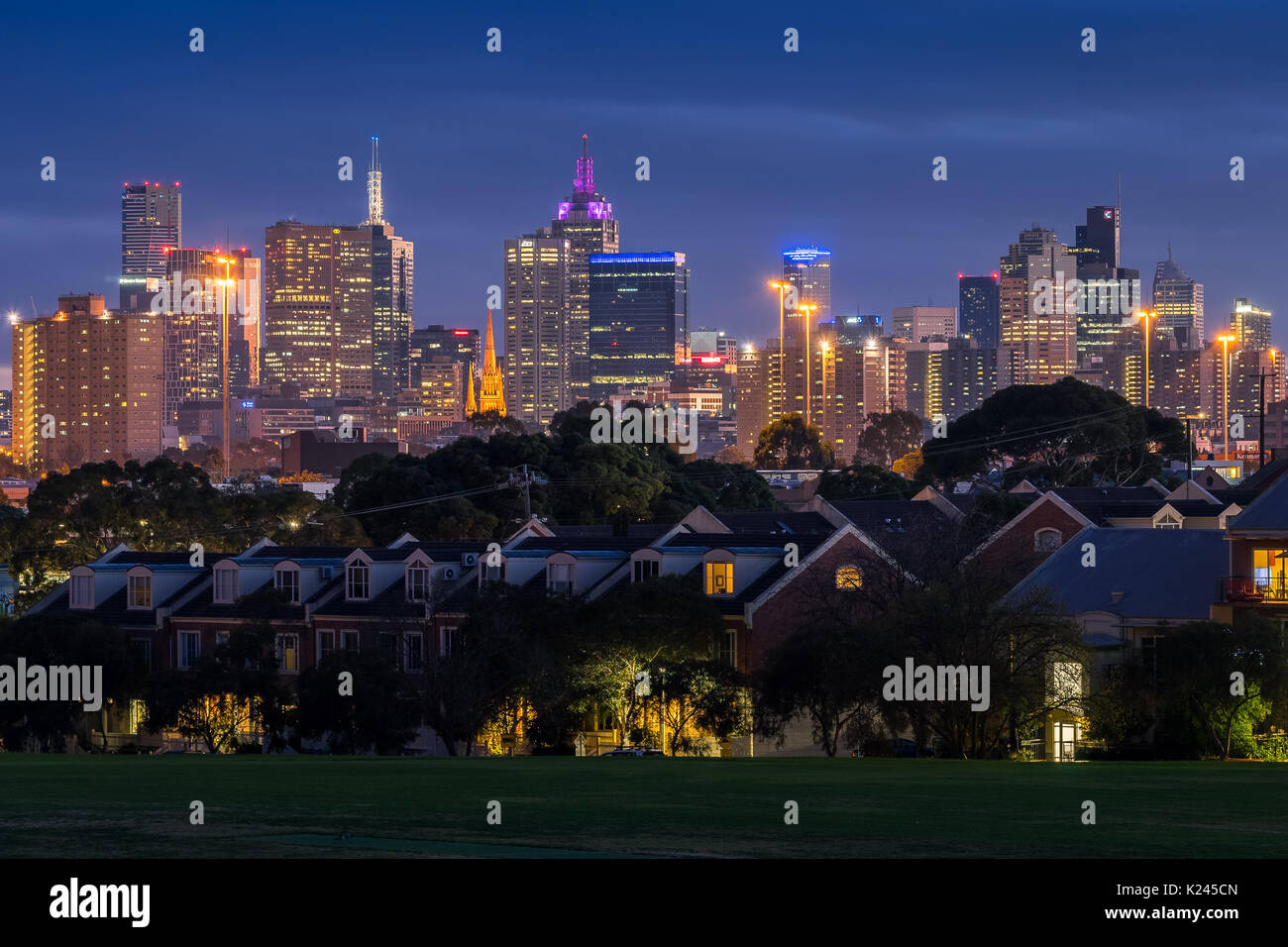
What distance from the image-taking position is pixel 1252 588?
61.1 m

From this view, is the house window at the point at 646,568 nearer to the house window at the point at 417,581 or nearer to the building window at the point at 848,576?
the building window at the point at 848,576

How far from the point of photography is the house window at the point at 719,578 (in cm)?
6994

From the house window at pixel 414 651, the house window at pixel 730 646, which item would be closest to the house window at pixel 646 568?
the house window at pixel 730 646

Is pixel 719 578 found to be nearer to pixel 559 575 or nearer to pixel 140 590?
pixel 559 575

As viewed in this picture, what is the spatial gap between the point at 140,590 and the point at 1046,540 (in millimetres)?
36487

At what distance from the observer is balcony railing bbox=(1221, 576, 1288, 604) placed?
6066 centimetres

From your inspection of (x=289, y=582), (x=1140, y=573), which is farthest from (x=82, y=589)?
(x=1140, y=573)

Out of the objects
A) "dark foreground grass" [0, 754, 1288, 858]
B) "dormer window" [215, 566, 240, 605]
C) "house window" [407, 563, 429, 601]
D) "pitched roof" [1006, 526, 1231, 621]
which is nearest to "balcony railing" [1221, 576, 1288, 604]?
"pitched roof" [1006, 526, 1231, 621]

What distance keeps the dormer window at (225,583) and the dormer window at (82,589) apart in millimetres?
5896

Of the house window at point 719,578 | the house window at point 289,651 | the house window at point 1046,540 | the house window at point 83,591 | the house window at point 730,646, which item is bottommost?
the house window at point 289,651

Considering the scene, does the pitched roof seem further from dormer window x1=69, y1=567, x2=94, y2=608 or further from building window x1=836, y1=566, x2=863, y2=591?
dormer window x1=69, y1=567, x2=94, y2=608
